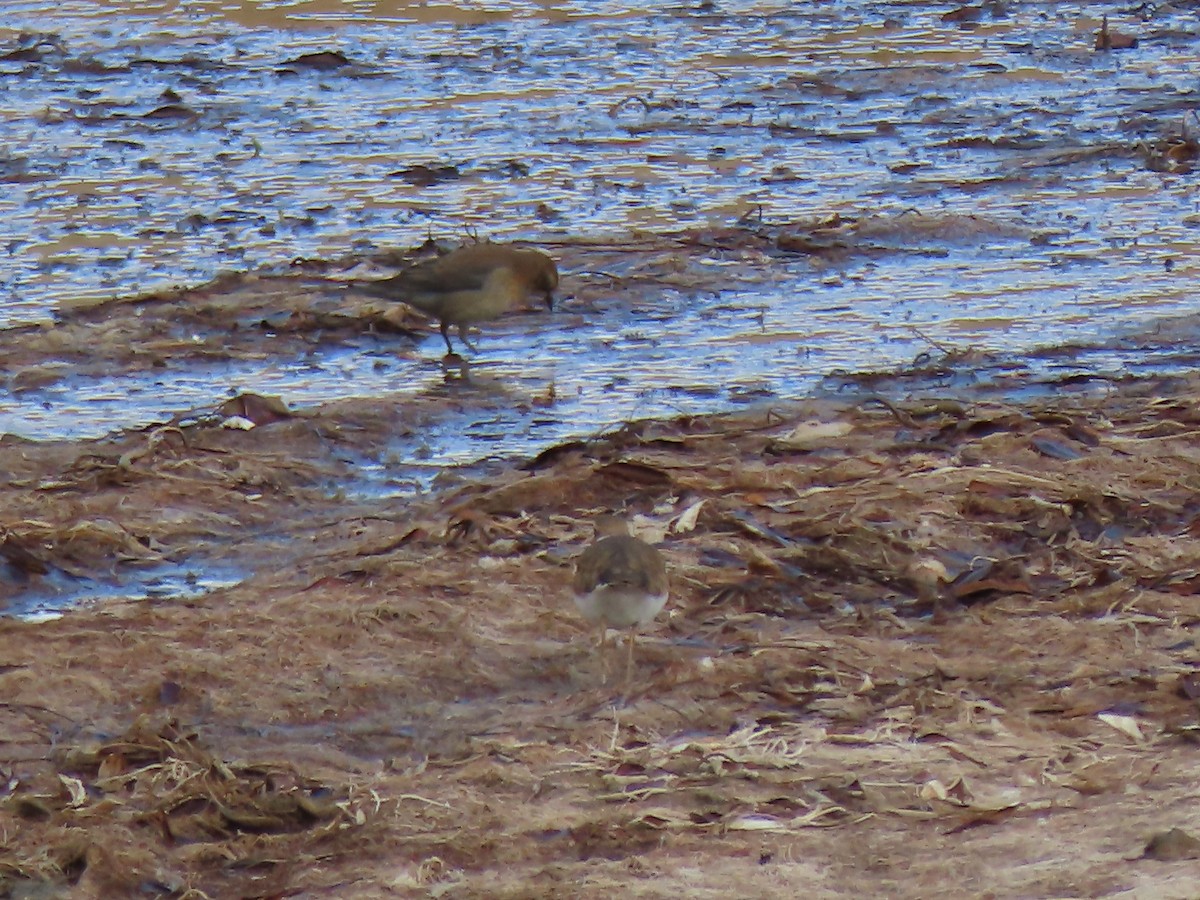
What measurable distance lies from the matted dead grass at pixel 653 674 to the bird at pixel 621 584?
0.21 m

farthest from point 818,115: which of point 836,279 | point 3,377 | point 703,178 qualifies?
point 3,377

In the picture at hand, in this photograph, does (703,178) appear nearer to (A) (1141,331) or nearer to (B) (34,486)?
(A) (1141,331)

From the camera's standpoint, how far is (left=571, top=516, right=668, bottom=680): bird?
19.5 feet

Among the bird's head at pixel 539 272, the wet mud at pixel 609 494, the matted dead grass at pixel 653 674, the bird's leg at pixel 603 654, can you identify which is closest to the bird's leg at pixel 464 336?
the wet mud at pixel 609 494

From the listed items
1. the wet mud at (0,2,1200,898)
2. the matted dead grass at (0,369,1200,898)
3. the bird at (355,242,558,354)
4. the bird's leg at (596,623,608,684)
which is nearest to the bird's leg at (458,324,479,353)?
the bird at (355,242,558,354)

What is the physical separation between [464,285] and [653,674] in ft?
14.0

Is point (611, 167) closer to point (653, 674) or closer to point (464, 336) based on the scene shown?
point (464, 336)

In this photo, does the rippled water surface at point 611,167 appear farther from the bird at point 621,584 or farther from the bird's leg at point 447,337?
the bird at point 621,584

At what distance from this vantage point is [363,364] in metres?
10.1

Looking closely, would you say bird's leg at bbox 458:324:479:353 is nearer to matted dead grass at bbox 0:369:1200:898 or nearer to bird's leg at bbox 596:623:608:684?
matted dead grass at bbox 0:369:1200:898

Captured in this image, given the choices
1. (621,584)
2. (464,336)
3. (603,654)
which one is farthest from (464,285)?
(621,584)

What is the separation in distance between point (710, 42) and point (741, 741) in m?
13.0

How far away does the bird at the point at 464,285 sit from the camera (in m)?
10.2

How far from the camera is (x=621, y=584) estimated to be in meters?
5.93
